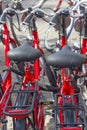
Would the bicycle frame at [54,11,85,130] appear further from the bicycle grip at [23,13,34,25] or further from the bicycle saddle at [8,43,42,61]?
the bicycle grip at [23,13,34,25]

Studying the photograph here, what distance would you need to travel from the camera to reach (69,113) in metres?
2.92

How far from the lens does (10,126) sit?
14.3 feet

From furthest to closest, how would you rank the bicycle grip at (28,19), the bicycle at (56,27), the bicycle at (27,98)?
the bicycle grip at (28,19) → the bicycle at (56,27) → the bicycle at (27,98)

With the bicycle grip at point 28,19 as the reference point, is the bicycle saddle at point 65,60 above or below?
below

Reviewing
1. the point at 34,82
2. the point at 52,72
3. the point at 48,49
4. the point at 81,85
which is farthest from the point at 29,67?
the point at 48,49

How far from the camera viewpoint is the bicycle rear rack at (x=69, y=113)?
2.74 metres

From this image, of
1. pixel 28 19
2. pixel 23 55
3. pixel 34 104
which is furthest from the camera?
pixel 28 19

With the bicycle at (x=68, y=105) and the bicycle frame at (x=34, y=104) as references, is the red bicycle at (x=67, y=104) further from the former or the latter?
the bicycle frame at (x=34, y=104)

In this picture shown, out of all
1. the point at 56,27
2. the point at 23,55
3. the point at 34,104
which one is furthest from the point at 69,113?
the point at 56,27

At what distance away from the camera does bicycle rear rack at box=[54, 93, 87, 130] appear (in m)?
2.74

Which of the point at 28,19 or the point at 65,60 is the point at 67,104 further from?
the point at 28,19

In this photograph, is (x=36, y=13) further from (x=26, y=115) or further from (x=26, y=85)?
(x=26, y=115)

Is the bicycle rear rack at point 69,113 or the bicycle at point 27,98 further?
the bicycle at point 27,98

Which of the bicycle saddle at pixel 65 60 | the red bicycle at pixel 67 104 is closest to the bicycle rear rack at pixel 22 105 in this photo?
the red bicycle at pixel 67 104
